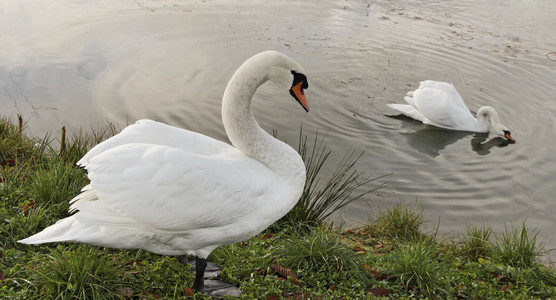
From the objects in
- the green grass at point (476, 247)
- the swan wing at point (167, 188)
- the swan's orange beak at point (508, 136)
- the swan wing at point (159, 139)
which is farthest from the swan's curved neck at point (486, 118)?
the swan wing at point (167, 188)

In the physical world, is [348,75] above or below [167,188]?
below

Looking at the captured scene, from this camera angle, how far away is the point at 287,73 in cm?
386

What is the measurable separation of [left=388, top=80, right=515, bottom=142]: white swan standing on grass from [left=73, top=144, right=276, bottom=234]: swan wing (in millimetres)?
6663

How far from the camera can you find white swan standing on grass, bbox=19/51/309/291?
3.35 meters

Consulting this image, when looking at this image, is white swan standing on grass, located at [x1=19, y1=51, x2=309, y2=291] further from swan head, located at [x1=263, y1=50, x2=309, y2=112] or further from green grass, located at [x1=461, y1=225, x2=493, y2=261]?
green grass, located at [x1=461, y1=225, x2=493, y2=261]

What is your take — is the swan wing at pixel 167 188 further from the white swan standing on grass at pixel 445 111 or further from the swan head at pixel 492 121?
the swan head at pixel 492 121

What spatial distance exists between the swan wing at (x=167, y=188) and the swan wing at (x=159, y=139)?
29 centimetres

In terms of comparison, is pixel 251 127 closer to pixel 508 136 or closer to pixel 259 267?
pixel 259 267

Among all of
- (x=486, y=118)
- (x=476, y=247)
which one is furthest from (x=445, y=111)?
(x=476, y=247)

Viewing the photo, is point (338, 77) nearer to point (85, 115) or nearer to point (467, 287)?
point (85, 115)

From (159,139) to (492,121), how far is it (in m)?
7.33

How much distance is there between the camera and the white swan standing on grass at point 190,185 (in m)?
3.35

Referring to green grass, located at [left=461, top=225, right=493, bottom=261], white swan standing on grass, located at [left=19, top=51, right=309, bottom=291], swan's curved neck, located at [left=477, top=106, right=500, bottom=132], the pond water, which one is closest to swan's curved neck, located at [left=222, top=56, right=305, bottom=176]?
white swan standing on grass, located at [left=19, top=51, right=309, bottom=291]

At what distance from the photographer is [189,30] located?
39.5 feet
